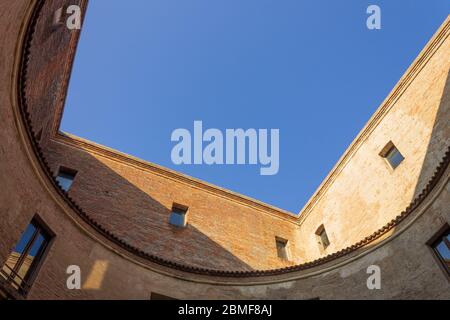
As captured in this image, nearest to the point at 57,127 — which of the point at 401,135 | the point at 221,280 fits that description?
the point at 221,280

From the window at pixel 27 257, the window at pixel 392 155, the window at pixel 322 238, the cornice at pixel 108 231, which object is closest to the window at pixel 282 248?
the window at pixel 322 238

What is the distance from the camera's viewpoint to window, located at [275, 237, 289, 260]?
16109 millimetres

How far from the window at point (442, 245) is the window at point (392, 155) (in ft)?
16.1

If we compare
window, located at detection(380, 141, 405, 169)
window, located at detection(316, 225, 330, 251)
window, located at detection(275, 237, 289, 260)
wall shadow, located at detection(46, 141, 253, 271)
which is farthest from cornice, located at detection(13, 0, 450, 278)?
window, located at detection(316, 225, 330, 251)

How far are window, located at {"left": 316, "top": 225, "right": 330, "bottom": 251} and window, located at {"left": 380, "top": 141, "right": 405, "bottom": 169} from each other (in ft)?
13.2

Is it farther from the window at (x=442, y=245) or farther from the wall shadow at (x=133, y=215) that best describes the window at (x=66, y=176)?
the window at (x=442, y=245)

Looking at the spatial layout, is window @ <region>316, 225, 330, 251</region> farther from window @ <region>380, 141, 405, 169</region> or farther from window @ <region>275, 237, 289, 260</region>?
window @ <region>380, 141, 405, 169</region>

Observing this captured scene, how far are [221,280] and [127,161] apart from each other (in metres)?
7.15

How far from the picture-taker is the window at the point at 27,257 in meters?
7.67

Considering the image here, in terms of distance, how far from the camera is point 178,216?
1528 cm

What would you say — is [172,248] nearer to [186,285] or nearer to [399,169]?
[186,285]
